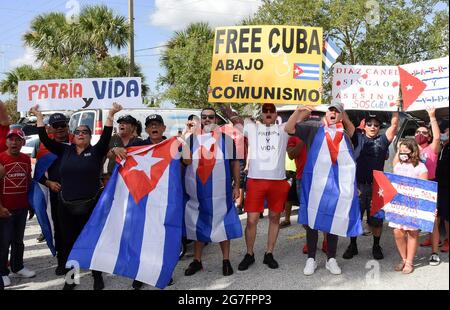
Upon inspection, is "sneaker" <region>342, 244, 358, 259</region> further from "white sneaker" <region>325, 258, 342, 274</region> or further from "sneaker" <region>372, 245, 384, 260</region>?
"white sneaker" <region>325, 258, 342, 274</region>

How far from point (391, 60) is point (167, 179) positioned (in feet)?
34.0

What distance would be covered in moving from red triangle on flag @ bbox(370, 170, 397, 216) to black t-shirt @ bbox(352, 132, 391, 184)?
23 cm

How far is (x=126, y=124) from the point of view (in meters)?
5.17

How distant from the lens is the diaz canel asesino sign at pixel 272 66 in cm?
451

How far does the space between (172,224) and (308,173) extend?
5.08 feet

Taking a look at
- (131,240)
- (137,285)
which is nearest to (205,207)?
(131,240)

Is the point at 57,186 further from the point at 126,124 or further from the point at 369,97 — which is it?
the point at 369,97

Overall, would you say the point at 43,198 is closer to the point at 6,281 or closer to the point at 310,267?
the point at 6,281

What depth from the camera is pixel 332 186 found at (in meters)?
4.49

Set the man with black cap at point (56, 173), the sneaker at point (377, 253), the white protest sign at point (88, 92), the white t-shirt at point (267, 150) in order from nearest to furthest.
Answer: the white t-shirt at point (267, 150) → the man with black cap at point (56, 173) → the sneaker at point (377, 253) → the white protest sign at point (88, 92)

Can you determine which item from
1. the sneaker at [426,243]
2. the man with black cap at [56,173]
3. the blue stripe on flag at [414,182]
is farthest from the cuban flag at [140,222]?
the sneaker at [426,243]

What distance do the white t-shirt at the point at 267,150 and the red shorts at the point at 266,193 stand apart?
0.20 feet

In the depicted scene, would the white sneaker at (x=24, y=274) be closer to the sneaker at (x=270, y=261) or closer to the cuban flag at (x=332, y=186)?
the sneaker at (x=270, y=261)

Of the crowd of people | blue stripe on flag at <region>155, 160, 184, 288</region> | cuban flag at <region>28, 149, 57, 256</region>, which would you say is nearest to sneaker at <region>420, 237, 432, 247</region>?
the crowd of people
